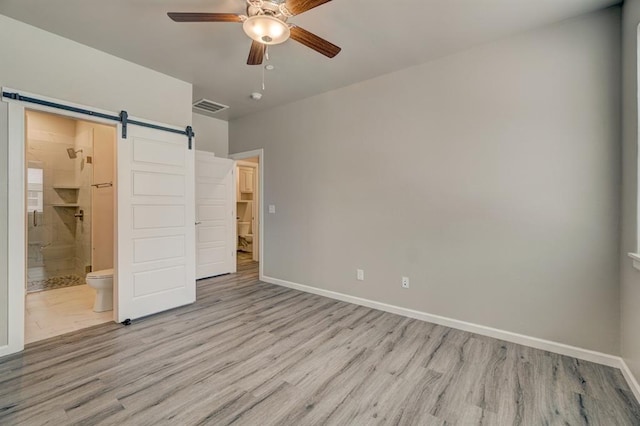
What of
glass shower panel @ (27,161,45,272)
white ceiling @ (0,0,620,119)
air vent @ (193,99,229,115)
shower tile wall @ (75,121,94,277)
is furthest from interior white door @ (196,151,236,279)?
glass shower panel @ (27,161,45,272)

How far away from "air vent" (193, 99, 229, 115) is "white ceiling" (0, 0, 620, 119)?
0.81 m

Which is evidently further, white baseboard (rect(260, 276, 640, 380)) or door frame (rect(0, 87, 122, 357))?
door frame (rect(0, 87, 122, 357))

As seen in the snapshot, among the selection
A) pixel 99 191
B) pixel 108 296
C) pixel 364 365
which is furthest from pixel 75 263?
pixel 364 365

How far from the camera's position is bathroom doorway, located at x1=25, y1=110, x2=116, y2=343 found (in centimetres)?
426

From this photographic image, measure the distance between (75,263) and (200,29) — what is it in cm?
493

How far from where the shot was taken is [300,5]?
176 centimetres

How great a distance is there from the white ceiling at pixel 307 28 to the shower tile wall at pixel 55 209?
3.08m

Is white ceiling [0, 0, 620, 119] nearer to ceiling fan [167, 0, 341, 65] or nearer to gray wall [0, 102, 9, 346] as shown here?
ceiling fan [167, 0, 341, 65]

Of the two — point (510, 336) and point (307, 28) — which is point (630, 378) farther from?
point (307, 28)

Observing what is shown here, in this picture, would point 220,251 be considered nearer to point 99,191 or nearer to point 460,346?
point 99,191

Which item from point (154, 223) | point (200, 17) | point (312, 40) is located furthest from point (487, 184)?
point (154, 223)

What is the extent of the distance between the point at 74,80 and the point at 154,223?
1.55 meters

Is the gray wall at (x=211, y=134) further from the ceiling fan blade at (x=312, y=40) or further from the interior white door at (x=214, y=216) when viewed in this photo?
the ceiling fan blade at (x=312, y=40)

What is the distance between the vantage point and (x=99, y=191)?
445cm
